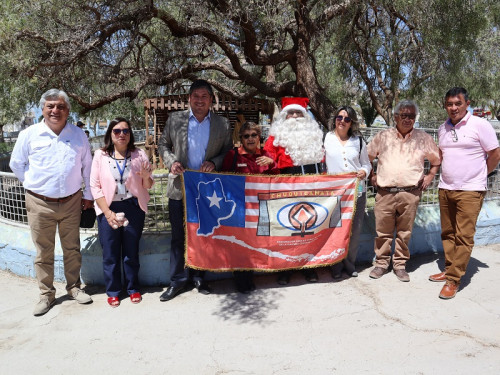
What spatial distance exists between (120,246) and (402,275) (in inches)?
121

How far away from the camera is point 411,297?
13.9 feet

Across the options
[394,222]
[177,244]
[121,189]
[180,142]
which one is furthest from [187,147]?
[394,222]

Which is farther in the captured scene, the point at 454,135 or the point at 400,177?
the point at 400,177

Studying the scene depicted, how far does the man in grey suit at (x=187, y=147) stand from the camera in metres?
4.13

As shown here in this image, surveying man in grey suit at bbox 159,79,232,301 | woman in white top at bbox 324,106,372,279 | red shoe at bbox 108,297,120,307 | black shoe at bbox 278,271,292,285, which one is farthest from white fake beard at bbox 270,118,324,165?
red shoe at bbox 108,297,120,307

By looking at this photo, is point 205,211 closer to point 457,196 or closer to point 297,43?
point 457,196

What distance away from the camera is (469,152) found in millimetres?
4176

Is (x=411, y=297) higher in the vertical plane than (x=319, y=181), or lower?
lower

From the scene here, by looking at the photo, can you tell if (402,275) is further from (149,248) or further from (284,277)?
(149,248)

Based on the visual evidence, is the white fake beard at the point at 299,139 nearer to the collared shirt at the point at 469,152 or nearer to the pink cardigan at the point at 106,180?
the collared shirt at the point at 469,152

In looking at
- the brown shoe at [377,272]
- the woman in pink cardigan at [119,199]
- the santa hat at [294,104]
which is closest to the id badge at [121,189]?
the woman in pink cardigan at [119,199]

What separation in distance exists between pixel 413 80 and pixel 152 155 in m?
9.33

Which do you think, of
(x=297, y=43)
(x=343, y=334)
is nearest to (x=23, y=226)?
(x=343, y=334)

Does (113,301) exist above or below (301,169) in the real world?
below
